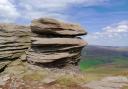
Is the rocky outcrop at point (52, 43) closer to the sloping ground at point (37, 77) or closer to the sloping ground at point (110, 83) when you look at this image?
the sloping ground at point (37, 77)

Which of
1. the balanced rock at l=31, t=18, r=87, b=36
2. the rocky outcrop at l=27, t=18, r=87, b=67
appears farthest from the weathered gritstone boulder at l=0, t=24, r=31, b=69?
the balanced rock at l=31, t=18, r=87, b=36

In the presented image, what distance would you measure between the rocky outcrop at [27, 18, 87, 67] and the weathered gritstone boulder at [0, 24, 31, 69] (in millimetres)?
2109

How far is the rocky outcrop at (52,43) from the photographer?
3822 cm

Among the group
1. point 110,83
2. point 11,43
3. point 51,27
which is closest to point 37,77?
point 51,27

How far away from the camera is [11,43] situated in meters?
40.4

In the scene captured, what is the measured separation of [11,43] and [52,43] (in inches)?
266

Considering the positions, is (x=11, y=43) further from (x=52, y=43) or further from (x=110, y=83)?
(x=110, y=83)

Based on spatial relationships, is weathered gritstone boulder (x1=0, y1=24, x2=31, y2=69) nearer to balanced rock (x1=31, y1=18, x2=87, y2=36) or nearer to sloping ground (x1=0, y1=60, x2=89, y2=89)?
sloping ground (x1=0, y1=60, x2=89, y2=89)

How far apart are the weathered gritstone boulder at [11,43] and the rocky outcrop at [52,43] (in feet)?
6.92

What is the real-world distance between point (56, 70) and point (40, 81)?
421 centimetres

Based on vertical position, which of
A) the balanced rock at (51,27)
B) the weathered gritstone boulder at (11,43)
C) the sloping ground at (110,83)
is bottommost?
the sloping ground at (110,83)

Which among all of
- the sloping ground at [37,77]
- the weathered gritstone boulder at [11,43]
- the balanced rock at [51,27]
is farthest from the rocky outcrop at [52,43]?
the weathered gritstone boulder at [11,43]

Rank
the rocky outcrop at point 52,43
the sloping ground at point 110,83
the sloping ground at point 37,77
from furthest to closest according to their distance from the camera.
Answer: the rocky outcrop at point 52,43 → the sloping ground at point 37,77 → the sloping ground at point 110,83

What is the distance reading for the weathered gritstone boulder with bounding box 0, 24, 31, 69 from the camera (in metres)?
40.1
